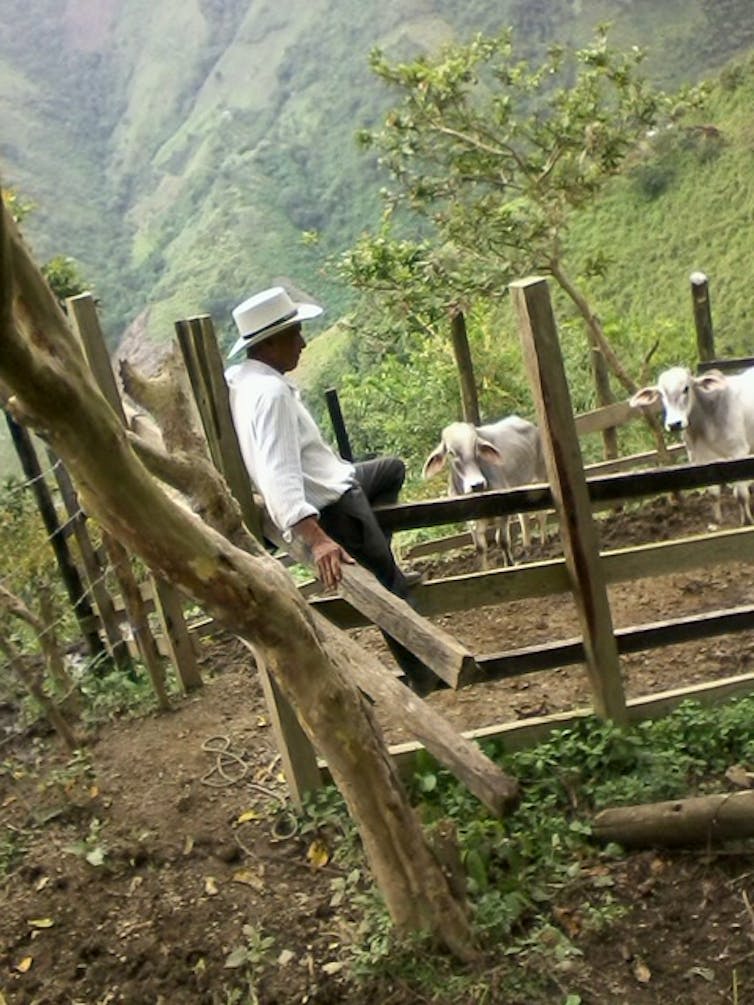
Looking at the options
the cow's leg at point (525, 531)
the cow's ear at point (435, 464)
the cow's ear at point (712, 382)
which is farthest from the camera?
the cow's leg at point (525, 531)

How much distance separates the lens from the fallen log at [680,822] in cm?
305

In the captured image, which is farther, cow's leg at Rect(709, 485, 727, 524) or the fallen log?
cow's leg at Rect(709, 485, 727, 524)

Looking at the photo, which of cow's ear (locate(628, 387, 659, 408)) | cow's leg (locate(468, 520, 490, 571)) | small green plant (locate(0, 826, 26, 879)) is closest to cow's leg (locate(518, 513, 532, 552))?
cow's leg (locate(468, 520, 490, 571))

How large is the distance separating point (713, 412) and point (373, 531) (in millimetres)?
4466

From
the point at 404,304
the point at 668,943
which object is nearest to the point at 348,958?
the point at 668,943

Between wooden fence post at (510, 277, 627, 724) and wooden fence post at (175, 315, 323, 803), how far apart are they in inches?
42.3

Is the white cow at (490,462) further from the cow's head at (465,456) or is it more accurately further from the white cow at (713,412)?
the white cow at (713,412)

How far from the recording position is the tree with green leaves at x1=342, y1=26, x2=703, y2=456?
9.57 metres

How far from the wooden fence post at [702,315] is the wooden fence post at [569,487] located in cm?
531

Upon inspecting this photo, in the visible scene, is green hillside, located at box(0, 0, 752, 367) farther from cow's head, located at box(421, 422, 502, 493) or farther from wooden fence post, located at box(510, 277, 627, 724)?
wooden fence post, located at box(510, 277, 627, 724)

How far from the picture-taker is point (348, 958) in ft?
9.99

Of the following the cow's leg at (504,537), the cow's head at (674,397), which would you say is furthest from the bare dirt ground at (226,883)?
the cow's head at (674,397)

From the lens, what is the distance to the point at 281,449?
3.36m

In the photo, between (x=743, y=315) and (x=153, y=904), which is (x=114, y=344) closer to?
(x=743, y=315)
